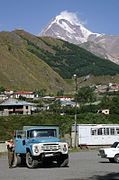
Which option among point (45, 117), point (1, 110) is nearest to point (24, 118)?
point (45, 117)

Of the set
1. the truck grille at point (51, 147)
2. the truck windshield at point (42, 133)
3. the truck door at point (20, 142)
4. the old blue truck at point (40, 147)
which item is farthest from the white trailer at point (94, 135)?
the truck grille at point (51, 147)

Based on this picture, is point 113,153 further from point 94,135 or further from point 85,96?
point 85,96

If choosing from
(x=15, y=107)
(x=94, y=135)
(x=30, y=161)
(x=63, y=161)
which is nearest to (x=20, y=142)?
(x=30, y=161)

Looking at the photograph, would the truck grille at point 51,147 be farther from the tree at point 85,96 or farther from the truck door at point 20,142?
the tree at point 85,96

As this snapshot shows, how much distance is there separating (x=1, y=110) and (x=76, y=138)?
8460 centimetres

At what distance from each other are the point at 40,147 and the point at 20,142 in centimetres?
218

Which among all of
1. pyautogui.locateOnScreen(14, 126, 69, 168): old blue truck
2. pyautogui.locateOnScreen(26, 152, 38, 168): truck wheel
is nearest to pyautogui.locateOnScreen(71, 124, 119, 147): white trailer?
pyautogui.locateOnScreen(14, 126, 69, 168): old blue truck

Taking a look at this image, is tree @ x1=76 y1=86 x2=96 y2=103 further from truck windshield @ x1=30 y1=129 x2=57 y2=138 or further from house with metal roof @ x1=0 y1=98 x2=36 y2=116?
truck windshield @ x1=30 y1=129 x2=57 y2=138

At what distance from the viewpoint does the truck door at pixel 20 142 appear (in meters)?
23.0

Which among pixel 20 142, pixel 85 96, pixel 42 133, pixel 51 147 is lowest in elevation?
pixel 51 147

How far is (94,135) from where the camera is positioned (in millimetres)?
53812

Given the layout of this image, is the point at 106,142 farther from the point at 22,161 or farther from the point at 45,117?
the point at 45,117

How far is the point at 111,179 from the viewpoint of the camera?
16625 millimetres

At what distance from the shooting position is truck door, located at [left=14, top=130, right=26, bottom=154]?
75.5ft
